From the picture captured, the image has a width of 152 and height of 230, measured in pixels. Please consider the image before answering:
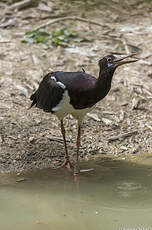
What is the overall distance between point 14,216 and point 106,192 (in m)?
1.12

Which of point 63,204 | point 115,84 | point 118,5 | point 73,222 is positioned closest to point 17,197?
point 63,204

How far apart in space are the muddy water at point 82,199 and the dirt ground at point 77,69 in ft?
1.28

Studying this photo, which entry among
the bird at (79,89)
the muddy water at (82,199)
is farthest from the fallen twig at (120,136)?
the bird at (79,89)

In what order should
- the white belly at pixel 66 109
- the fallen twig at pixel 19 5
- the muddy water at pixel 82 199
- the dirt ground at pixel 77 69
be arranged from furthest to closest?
the fallen twig at pixel 19 5
the dirt ground at pixel 77 69
the white belly at pixel 66 109
the muddy water at pixel 82 199

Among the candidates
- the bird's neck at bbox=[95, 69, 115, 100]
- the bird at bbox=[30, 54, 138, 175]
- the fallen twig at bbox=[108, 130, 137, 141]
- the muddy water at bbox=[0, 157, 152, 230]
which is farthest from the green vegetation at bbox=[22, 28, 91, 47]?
the bird's neck at bbox=[95, 69, 115, 100]

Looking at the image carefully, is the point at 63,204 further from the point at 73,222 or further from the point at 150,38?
the point at 150,38

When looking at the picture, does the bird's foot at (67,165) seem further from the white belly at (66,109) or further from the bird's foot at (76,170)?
the white belly at (66,109)

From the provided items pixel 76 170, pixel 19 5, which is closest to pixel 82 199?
pixel 76 170

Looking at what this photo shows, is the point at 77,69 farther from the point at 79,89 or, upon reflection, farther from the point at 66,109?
the point at 79,89

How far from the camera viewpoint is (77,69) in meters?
8.11

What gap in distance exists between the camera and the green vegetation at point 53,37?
→ 344 inches

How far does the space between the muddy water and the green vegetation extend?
3299 millimetres

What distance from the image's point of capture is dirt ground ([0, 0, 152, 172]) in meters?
6.29

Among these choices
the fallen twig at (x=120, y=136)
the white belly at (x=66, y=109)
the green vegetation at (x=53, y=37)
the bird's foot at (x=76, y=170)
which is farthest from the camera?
the green vegetation at (x=53, y=37)
